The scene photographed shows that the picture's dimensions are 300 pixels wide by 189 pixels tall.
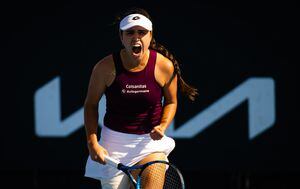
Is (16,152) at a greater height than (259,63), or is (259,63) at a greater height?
(259,63)

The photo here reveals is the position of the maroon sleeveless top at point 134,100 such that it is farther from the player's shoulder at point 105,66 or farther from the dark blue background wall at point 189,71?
the dark blue background wall at point 189,71

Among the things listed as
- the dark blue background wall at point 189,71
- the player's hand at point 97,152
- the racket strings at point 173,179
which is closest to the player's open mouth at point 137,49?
the player's hand at point 97,152

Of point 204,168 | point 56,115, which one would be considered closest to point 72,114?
point 56,115

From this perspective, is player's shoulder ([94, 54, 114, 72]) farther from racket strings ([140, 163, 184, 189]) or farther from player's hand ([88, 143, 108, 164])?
racket strings ([140, 163, 184, 189])

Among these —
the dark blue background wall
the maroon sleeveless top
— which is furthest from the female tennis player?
the dark blue background wall

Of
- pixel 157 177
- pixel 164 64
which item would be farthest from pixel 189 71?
pixel 157 177

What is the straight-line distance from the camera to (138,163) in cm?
484

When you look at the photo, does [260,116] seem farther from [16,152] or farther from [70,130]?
[16,152]

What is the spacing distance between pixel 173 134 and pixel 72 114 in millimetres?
778

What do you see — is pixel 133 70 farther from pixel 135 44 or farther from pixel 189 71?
pixel 189 71

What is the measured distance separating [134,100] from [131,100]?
16 millimetres

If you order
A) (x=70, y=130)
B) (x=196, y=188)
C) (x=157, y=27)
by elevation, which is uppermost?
(x=157, y=27)

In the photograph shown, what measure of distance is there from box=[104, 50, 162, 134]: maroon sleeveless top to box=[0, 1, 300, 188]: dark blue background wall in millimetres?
1982

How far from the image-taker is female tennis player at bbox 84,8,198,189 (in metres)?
4.77
